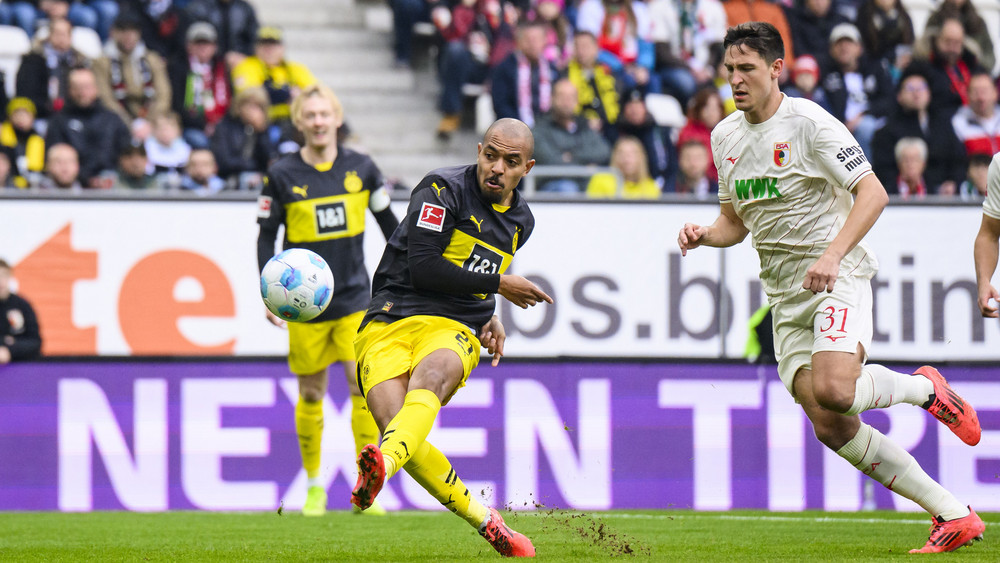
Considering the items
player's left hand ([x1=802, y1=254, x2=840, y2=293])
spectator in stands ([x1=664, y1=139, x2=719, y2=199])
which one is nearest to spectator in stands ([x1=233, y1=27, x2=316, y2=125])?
spectator in stands ([x1=664, y1=139, x2=719, y2=199])

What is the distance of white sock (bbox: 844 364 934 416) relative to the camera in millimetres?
5676

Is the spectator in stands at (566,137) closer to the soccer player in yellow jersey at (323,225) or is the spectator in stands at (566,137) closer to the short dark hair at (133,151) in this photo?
the short dark hair at (133,151)

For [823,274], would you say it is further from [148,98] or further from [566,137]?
[148,98]

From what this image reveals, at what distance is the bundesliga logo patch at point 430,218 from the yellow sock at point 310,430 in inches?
119

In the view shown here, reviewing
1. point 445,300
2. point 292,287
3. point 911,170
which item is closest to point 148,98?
point 292,287

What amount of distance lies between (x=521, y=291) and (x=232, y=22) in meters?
9.57

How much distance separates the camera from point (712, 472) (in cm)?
941

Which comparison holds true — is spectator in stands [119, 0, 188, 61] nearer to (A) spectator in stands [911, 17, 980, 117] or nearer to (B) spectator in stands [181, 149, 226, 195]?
(B) spectator in stands [181, 149, 226, 195]

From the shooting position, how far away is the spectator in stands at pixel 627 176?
37.0ft

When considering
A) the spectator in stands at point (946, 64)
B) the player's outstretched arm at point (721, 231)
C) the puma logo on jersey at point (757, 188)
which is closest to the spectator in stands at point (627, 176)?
the spectator in stands at point (946, 64)

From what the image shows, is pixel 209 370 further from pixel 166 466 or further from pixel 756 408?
pixel 756 408

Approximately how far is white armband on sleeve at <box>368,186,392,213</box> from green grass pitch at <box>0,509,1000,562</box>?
1996mm

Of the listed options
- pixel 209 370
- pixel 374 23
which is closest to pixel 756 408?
pixel 209 370

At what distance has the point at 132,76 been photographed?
43.0 ft
